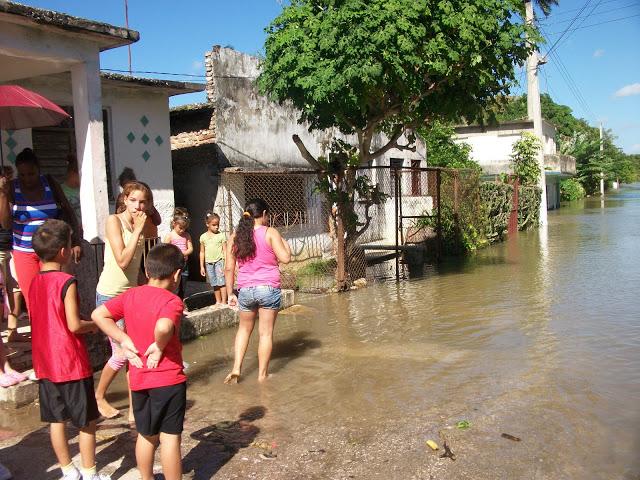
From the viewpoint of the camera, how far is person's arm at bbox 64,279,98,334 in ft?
10.9

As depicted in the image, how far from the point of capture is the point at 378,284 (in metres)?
11.0

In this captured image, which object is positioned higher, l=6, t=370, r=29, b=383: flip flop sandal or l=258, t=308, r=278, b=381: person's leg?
l=258, t=308, r=278, b=381: person's leg

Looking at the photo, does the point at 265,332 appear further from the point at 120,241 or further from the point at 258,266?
the point at 120,241

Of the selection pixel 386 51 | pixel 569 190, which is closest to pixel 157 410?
pixel 386 51

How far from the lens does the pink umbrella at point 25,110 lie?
5820 mm

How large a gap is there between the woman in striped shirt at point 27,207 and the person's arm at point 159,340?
6.67 ft

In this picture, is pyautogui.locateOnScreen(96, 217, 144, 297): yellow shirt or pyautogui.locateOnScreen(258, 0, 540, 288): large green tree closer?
pyautogui.locateOnScreen(96, 217, 144, 297): yellow shirt

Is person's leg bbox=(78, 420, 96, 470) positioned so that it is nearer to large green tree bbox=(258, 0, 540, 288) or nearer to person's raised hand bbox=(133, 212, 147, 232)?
person's raised hand bbox=(133, 212, 147, 232)

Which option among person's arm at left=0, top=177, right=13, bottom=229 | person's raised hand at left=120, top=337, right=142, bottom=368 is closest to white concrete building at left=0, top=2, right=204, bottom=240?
person's arm at left=0, top=177, right=13, bottom=229

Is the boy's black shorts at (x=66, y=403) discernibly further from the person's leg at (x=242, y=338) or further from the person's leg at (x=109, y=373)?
the person's leg at (x=242, y=338)

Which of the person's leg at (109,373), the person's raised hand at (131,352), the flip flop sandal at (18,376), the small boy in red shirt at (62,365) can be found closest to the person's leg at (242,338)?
the person's leg at (109,373)

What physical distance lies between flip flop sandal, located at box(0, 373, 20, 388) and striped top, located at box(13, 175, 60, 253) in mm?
1047

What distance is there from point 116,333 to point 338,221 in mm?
7082

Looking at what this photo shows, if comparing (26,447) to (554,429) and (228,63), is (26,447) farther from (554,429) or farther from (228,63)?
(228,63)
